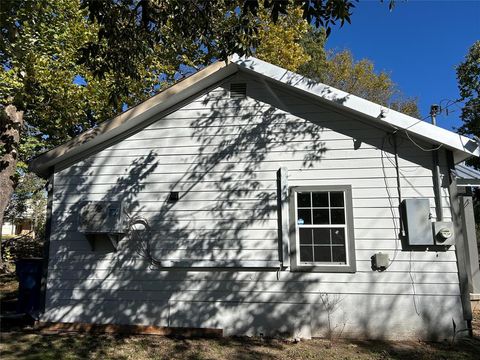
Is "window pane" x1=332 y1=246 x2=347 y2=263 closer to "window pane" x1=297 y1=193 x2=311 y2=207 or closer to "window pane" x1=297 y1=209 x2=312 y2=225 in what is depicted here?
"window pane" x1=297 y1=209 x2=312 y2=225

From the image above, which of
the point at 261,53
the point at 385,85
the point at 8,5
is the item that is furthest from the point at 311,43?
the point at 8,5

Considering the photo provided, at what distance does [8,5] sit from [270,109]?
14.6 feet

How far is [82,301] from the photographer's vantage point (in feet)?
23.6

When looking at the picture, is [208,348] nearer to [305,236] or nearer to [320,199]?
[305,236]

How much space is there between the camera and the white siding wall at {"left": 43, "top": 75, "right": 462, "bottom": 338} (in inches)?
255

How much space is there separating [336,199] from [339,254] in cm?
92

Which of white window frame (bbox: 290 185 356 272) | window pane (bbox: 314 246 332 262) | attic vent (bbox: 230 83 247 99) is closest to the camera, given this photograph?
white window frame (bbox: 290 185 356 272)

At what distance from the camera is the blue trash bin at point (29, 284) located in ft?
24.1

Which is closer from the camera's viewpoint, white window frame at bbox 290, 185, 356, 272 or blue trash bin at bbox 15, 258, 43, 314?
white window frame at bbox 290, 185, 356, 272

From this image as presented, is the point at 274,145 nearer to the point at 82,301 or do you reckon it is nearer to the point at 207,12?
the point at 207,12

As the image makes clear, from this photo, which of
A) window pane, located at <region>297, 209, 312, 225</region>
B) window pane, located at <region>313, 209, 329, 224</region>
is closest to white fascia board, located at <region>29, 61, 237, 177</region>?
window pane, located at <region>297, 209, 312, 225</region>

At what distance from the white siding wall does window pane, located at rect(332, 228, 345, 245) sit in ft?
0.88

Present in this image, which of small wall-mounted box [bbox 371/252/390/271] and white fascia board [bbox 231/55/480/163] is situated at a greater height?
white fascia board [bbox 231/55/480/163]

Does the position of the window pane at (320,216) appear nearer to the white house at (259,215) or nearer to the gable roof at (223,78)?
the white house at (259,215)
